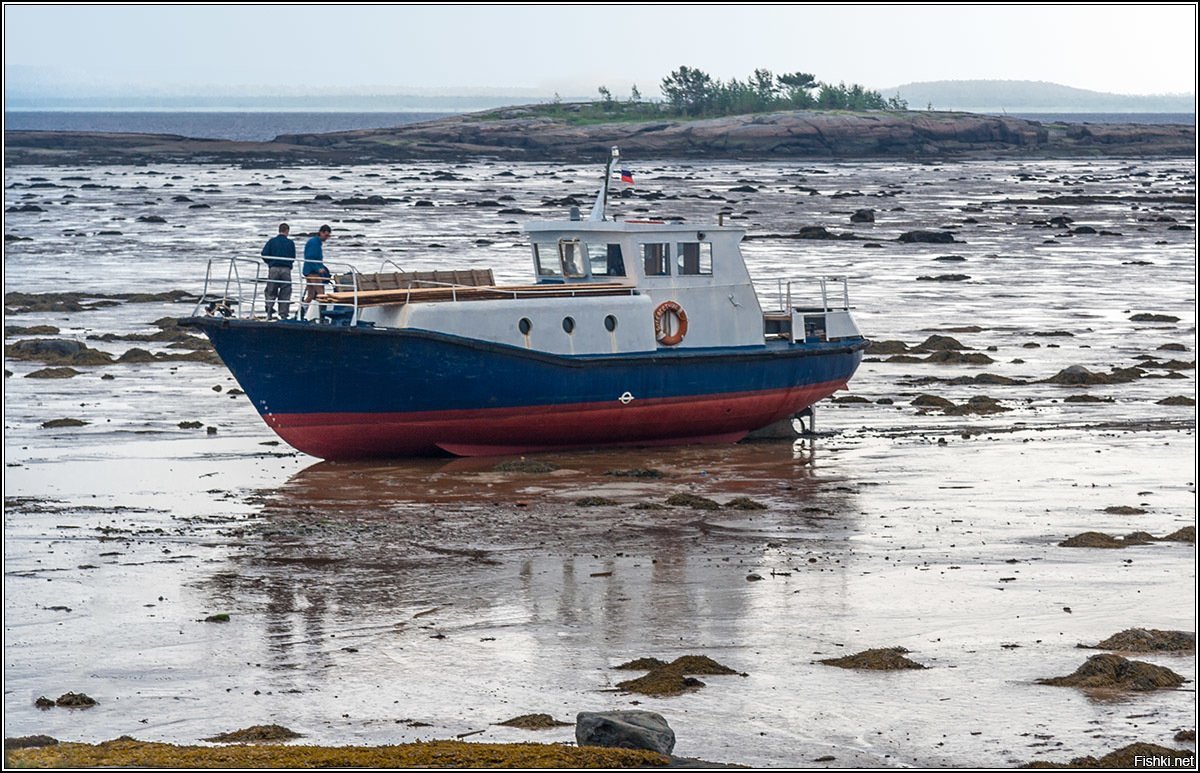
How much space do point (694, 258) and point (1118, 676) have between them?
12.3 m

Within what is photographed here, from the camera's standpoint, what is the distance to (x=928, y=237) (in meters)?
61.3

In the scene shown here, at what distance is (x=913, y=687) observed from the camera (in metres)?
13.0

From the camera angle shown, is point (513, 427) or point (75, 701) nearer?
point (75, 701)

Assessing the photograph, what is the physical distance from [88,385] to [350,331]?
8.54m

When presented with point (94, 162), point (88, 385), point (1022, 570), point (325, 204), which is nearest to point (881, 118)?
point (94, 162)

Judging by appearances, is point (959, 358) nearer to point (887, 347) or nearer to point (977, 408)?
point (887, 347)

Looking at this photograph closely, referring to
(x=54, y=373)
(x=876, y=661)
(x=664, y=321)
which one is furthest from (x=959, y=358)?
(x=876, y=661)

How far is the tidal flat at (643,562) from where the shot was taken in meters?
12.4

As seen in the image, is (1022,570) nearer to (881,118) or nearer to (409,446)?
(409,446)

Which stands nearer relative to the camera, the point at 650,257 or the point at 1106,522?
the point at 1106,522

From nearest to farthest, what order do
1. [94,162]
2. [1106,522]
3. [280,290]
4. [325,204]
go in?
1. [1106,522]
2. [280,290]
3. [325,204]
4. [94,162]

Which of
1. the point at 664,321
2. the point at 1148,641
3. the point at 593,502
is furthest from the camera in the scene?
the point at 664,321

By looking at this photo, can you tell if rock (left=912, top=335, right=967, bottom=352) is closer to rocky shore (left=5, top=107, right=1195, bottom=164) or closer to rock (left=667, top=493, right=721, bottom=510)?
rock (left=667, top=493, right=721, bottom=510)

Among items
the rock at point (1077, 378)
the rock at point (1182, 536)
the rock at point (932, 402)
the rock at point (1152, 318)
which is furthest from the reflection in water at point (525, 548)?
the rock at point (1152, 318)
